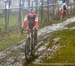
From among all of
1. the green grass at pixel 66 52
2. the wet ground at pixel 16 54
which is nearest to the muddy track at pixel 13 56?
the wet ground at pixel 16 54

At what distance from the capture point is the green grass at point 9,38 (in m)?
17.7

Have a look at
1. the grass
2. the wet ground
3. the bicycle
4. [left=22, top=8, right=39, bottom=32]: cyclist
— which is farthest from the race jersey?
the grass

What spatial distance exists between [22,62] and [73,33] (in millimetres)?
8055

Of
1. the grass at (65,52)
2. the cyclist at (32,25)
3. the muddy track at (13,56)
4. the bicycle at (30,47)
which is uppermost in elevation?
the cyclist at (32,25)

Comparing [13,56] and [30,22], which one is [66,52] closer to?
[30,22]

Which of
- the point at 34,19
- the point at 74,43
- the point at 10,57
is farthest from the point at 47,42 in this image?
the point at 10,57

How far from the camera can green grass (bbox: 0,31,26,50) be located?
17719mm

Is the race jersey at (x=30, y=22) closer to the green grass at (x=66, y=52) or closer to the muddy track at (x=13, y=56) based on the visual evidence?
the muddy track at (x=13, y=56)

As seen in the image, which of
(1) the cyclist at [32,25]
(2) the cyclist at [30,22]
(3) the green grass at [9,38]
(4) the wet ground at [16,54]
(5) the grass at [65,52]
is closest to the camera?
(4) the wet ground at [16,54]

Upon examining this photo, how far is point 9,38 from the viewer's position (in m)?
19.5

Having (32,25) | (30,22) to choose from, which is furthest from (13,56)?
(30,22)

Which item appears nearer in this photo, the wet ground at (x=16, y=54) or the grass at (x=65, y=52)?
the wet ground at (x=16, y=54)

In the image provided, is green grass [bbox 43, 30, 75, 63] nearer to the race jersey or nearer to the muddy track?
the muddy track

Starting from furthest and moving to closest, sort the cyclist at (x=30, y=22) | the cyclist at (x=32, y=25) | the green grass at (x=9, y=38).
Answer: the green grass at (x=9, y=38), the cyclist at (x=30, y=22), the cyclist at (x=32, y=25)
